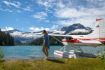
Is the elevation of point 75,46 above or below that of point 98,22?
below

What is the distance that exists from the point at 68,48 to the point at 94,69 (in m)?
26.3

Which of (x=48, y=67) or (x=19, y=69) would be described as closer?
(x=19, y=69)

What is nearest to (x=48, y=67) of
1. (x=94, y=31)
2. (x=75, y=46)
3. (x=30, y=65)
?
(x=30, y=65)

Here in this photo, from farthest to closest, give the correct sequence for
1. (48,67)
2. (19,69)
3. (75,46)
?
1. (75,46)
2. (48,67)
3. (19,69)

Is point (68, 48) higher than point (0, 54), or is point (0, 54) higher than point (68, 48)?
point (0, 54)

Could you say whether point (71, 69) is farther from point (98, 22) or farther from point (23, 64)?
point (98, 22)

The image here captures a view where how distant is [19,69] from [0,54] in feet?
5.08

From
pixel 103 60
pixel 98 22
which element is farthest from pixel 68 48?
pixel 103 60

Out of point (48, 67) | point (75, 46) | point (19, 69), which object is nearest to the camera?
point (19, 69)

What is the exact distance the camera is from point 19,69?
42.7ft

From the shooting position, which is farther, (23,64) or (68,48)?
(68,48)

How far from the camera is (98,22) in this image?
129ft

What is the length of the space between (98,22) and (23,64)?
26.3 metres

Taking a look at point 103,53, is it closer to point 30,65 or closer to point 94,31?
point 30,65
